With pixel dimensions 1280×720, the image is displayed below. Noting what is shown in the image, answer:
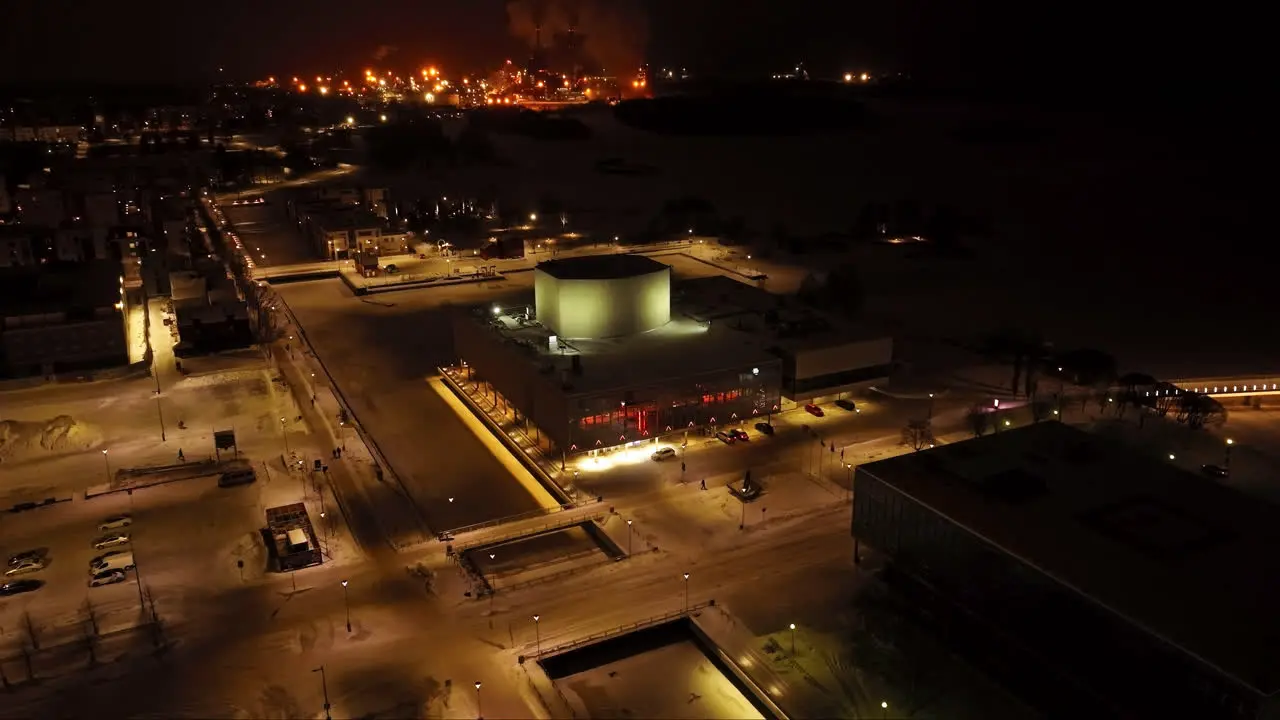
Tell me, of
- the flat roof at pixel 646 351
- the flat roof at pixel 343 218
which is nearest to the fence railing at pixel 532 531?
the flat roof at pixel 646 351

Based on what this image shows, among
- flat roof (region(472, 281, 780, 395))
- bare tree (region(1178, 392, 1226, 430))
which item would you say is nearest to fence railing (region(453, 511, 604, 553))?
flat roof (region(472, 281, 780, 395))

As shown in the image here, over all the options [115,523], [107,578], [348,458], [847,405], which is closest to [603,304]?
[847,405]

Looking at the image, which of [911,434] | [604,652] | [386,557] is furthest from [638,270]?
[604,652]

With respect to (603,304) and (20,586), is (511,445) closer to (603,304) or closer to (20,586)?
(603,304)

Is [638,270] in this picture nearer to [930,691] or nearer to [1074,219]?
[930,691]

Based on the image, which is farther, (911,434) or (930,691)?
(911,434)

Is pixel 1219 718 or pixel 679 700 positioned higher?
pixel 1219 718
